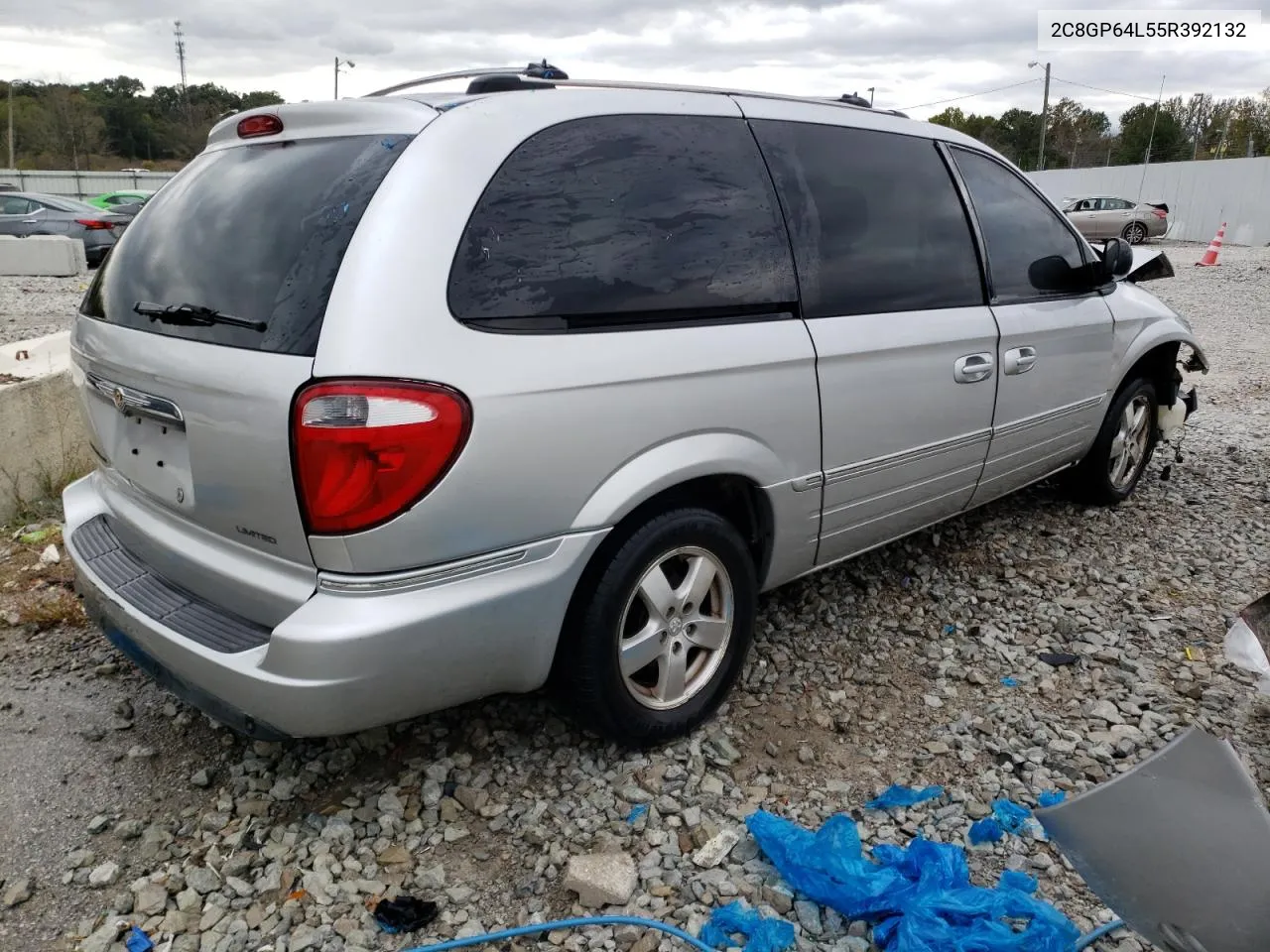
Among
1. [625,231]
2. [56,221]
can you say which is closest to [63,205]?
[56,221]

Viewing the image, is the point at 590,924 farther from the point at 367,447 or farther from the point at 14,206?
the point at 14,206

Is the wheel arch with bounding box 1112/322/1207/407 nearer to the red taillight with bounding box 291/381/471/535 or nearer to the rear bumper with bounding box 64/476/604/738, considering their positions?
the rear bumper with bounding box 64/476/604/738

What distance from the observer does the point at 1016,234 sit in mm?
3828

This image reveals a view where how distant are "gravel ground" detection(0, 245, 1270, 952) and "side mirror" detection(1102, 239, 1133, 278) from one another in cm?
134

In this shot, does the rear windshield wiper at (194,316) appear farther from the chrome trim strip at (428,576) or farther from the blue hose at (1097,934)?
the blue hose at (1097,934)

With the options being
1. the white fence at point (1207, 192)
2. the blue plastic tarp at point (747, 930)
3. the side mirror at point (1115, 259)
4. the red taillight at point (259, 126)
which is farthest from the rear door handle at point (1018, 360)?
the white fence at point (1207, 192)

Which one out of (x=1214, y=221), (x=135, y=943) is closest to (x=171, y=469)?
(x=135, y=943)

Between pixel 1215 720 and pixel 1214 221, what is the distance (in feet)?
111

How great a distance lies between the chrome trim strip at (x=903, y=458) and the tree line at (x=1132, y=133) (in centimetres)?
5447

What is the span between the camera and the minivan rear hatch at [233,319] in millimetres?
2123

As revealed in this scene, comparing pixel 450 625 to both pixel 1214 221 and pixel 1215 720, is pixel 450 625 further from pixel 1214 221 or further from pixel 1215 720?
pixel 1214 221

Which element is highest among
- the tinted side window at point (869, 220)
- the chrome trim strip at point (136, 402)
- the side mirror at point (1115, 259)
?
the tinted side window at point (869, 220)

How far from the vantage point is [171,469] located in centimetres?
240

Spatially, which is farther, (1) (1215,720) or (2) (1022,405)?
(2) (1022,405)
